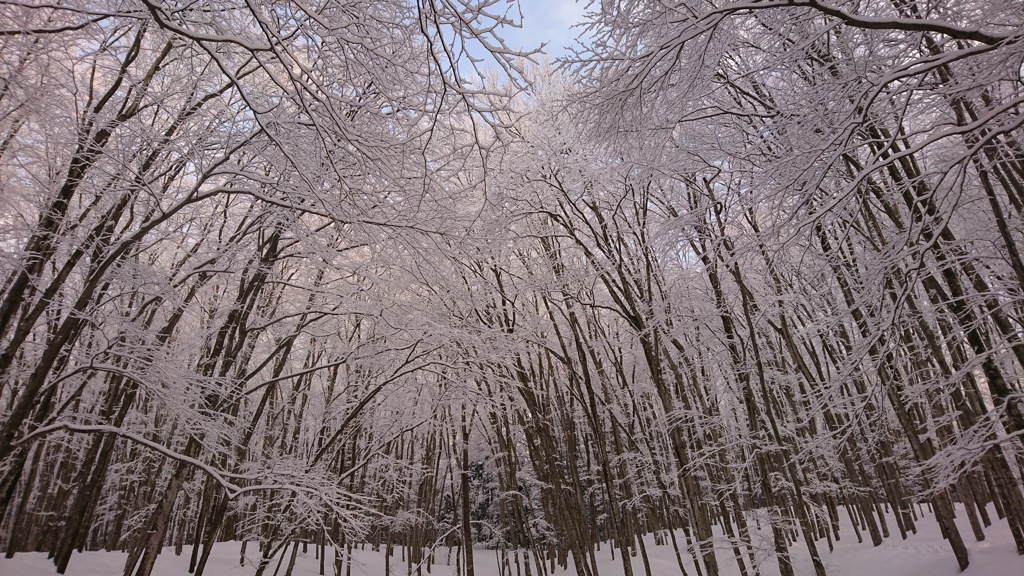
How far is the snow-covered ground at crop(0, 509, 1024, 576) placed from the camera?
775 cm

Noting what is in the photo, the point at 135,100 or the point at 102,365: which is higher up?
the point at 135,100

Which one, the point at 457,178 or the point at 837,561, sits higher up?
the point at 457,178

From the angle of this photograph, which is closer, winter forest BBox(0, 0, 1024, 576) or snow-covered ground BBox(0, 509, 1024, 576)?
winter forest BBox(0, 0, 1024, 576)

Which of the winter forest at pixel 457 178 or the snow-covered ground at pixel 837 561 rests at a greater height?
the winter forest at pixel 457 178

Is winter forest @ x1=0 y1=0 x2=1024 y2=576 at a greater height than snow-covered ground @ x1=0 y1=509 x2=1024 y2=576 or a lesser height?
greater

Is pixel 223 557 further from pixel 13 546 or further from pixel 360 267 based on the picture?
pixel 360 267

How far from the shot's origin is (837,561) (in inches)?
511

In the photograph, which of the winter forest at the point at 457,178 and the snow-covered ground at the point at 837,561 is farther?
the snow-covered ground at the point at 837,561

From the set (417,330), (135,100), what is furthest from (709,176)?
(135,100)

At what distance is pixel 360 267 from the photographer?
6500 mm

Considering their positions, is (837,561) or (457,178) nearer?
(457,178)

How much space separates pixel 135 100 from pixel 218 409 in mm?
4163

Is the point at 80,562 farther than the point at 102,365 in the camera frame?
Yes

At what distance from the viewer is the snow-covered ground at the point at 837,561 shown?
25.4ft
